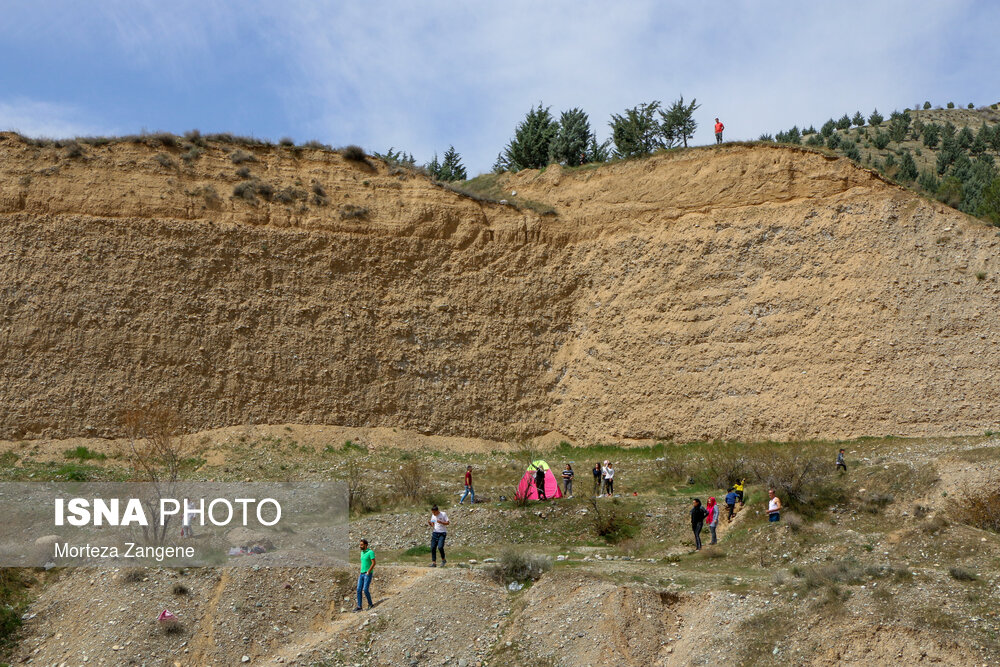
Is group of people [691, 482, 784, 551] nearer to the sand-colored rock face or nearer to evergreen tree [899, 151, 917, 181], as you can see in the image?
the sand-colored rock face

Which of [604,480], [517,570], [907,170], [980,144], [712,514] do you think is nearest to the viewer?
[517,570]

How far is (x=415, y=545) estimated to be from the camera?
51.9 feet

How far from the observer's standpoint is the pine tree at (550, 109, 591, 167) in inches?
1261

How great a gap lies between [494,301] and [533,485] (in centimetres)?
694

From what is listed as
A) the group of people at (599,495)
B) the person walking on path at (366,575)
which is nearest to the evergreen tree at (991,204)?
the group of people at (599,495)

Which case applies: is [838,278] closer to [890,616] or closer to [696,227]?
[696,227]

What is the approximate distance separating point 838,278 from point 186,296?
52.6 ft

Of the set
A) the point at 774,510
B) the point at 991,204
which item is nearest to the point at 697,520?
the point at 774,510

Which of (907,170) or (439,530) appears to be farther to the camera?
(907,170)

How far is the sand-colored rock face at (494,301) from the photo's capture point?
21.2 m

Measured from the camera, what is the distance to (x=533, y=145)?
3259 centimetres

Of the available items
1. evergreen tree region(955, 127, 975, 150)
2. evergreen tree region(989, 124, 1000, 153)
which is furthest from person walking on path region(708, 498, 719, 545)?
evergreen tree region(989, 124, 1000, 153)

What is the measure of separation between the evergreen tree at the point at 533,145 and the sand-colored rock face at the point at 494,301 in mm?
6950

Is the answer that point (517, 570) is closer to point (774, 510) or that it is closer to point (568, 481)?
point (774, 510)
